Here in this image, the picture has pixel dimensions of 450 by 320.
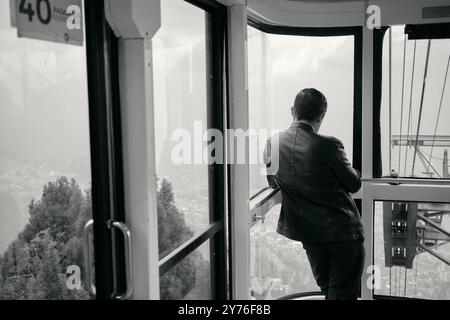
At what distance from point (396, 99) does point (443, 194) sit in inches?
27.8

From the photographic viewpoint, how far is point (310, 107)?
2.61m

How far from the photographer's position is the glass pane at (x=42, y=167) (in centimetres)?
136

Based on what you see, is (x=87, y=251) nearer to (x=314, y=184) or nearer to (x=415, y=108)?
(x=314, y=184)

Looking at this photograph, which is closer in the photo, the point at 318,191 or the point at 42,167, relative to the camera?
the point at 42,167

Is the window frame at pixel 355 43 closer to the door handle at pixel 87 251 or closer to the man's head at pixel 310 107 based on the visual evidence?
the man's head at pixel 310 107

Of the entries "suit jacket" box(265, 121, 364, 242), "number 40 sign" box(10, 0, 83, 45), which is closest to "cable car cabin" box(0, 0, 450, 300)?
"number 40 sign" box(10, 0, 83, 45)

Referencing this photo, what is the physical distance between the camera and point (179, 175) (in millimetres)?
2301

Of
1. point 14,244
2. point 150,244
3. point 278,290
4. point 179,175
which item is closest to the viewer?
point 14,244

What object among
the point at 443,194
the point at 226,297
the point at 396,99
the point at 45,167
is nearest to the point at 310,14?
the point at 396,99

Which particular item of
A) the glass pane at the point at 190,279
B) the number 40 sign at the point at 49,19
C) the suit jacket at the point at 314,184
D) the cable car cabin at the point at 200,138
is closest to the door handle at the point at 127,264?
the cable car cabin at the point at 200,138

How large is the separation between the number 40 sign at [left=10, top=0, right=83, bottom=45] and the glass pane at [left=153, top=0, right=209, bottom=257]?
1.79 feet

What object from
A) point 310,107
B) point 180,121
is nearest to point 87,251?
point 180,121

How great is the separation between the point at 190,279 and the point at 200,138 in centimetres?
73
